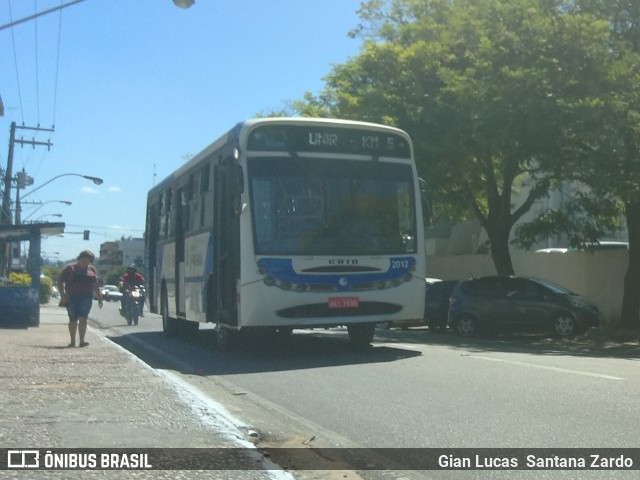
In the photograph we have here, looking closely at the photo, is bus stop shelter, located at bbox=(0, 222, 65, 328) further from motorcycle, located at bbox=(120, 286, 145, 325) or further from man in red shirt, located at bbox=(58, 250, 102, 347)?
man in red shirt, located at bbox=(58, 250, 102, 347)

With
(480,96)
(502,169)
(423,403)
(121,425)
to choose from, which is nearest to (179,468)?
(121,425)

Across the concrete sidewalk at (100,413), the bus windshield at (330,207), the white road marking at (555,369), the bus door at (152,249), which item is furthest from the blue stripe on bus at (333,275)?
the bus door at (152,249)

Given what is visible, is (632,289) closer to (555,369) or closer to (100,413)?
(555,369)

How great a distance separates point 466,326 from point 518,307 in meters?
1.56

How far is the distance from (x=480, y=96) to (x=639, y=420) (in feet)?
41.9

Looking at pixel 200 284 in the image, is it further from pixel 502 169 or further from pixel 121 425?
pixel 502 169

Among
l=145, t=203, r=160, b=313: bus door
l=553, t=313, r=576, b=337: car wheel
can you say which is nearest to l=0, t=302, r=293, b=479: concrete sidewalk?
l=145, t=203, r=160, b=313: bus door

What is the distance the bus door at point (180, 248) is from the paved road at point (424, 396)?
2097mm

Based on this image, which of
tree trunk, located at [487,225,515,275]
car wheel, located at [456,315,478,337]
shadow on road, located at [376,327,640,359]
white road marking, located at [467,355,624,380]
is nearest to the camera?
white road marking, located at [467,355,624,380]

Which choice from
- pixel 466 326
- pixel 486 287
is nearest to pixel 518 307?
pixel 486 287

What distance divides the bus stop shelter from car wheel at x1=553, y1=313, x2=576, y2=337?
12329 millimetres

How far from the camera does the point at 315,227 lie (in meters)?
12.9

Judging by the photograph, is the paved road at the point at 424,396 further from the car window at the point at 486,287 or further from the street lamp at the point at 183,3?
the car window at the point at 486,287

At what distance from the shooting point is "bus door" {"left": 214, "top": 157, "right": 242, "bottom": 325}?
42.5ft
